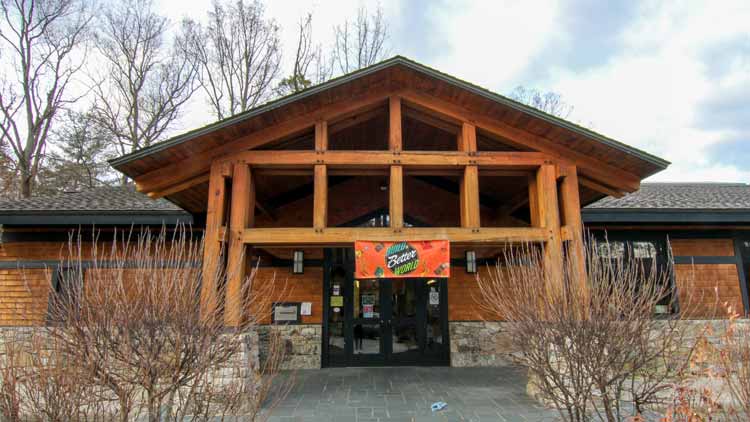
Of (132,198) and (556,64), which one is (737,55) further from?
(132,198)

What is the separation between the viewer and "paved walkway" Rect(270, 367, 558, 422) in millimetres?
5523

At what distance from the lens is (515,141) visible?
22.8ft

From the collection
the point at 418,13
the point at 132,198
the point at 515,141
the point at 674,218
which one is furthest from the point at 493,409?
the point at 418,13

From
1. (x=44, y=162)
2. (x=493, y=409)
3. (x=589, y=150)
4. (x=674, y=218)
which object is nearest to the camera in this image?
(x=493, y=409)

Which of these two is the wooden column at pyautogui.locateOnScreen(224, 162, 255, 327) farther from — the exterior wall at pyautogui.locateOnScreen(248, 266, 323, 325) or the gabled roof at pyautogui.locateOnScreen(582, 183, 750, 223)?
the gabled roof at pyautogui.locateOnScreen(582, 183, 750, 223)

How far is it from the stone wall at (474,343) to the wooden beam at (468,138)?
4.32 m

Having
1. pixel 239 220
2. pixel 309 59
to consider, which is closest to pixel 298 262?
pixel 239 220

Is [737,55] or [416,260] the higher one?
[737,55]

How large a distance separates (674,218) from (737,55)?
13091mm

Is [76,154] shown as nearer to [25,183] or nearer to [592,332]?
[25,183]

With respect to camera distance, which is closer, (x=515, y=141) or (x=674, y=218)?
(x=515, y=141)

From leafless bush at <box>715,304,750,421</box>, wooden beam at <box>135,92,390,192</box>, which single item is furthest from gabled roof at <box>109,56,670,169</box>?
leafless bush at <box>715,304,750,421</box>

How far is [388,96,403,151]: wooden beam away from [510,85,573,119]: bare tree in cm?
1509

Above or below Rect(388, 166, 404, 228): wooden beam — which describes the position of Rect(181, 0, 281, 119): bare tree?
above
